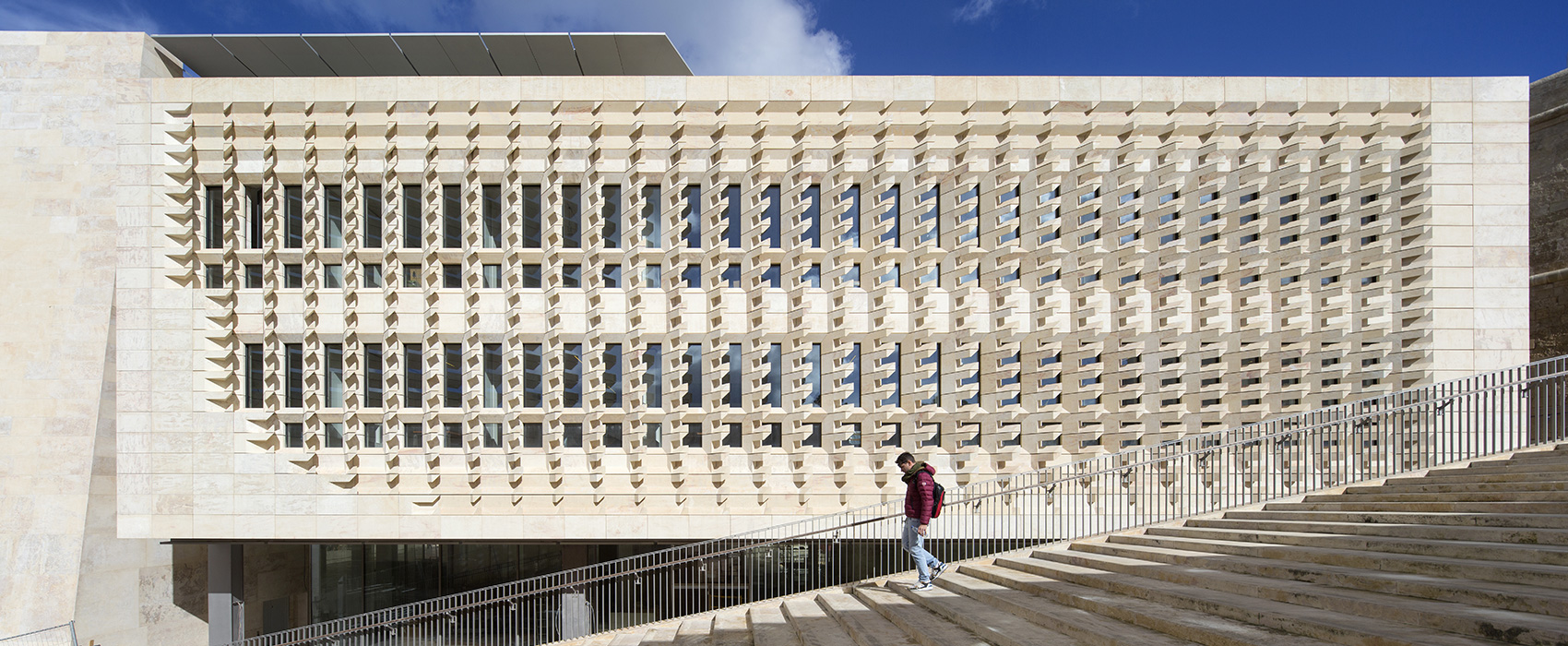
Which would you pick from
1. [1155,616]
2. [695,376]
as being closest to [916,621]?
[1155,616]

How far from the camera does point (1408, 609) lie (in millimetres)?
4793

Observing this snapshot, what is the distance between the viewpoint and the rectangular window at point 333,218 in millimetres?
16375

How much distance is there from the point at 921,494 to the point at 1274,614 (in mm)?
4767

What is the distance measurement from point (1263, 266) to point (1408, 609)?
11942mm

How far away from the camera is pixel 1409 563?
6.31 meters

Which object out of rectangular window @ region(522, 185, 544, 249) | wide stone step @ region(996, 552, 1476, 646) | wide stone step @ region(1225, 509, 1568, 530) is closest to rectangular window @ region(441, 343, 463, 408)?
rectangular window @ region(522, 185, 544, 249)

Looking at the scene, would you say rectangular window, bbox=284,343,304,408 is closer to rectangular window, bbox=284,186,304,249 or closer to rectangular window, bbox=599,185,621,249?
rectangular window, bbox=284,186,304,249

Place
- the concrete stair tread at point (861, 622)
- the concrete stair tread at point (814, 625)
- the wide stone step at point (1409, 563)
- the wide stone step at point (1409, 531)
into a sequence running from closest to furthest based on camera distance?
the wide stone step at point (1409, 563)
the wide stone step at point (1409, 531)
the concrete stair tread at point (861, 622)
the concrete stair tread at point (814, 625)

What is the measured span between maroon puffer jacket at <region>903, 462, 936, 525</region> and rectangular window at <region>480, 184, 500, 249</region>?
10517 mm

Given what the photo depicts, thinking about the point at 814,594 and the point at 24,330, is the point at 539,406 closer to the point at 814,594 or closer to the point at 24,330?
the point at 814,594

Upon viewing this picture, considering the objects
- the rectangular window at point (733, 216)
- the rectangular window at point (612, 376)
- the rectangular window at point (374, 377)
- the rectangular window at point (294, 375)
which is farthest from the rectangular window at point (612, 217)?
the rectangular window at point (294, 375)

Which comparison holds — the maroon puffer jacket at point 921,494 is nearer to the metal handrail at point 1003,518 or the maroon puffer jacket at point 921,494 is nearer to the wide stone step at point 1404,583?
the wide stone step at point 1404,583

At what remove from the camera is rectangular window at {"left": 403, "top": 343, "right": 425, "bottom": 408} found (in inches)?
635

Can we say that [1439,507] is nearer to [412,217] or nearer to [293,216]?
[412,217]
